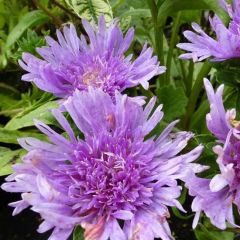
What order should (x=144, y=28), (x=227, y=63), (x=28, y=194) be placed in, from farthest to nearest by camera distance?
1. (x=144, y=28)
2. (x=227, y=63)
3. (x=28, y=194)

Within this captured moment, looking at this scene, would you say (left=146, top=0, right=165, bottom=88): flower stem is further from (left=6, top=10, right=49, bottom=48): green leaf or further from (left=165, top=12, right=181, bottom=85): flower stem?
(left=6, top=10, right=49, bottom=48): green leaf

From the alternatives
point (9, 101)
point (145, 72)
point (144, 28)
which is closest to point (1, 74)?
point (9, 101)

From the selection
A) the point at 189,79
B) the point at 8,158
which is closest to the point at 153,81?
the point at 189,79

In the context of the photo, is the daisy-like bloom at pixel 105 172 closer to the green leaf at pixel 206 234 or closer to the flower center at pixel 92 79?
the flower center at pixel 92 79

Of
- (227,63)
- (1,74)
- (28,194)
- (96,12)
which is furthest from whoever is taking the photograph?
(1,74)

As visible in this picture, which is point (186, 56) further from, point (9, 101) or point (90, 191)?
point (9, 101)

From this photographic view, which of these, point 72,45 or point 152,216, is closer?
point 152,216

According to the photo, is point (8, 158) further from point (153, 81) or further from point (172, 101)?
point (153, 81)
